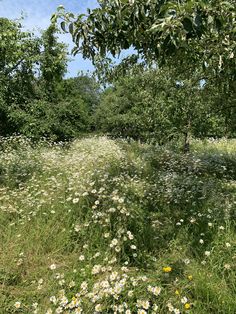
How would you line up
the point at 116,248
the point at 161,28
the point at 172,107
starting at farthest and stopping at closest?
the point at 172,107 → the point at 116,248 → the point at 161,28

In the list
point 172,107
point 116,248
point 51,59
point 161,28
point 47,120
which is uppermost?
point 51,59

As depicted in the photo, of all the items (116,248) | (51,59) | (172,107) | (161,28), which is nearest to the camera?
(161,28)

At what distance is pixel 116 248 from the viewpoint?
10.6 ft

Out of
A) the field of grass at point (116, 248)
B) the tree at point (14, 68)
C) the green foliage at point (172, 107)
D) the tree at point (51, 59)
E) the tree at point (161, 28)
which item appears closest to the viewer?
the tree at point (161, 28)

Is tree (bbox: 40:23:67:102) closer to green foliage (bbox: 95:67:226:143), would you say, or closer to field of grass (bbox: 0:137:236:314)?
green foliage (bbox: 95:67:226:143)

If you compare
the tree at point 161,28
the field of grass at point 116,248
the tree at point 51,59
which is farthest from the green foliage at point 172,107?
the tree at point 161,28

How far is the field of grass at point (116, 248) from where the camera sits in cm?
275

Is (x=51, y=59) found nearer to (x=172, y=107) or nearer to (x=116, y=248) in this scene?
(x=172, y=107)

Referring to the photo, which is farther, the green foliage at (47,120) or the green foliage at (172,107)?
the green foliage at (47,120)

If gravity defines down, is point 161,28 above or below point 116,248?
above

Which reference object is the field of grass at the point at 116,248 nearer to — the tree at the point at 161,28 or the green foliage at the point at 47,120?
the tree at the point at 161,28

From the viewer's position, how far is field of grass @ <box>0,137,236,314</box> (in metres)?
2.75

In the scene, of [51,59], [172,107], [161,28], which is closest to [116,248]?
[161,28]

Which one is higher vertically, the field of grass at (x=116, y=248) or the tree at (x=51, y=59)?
the tree at (x=51, y=59)
